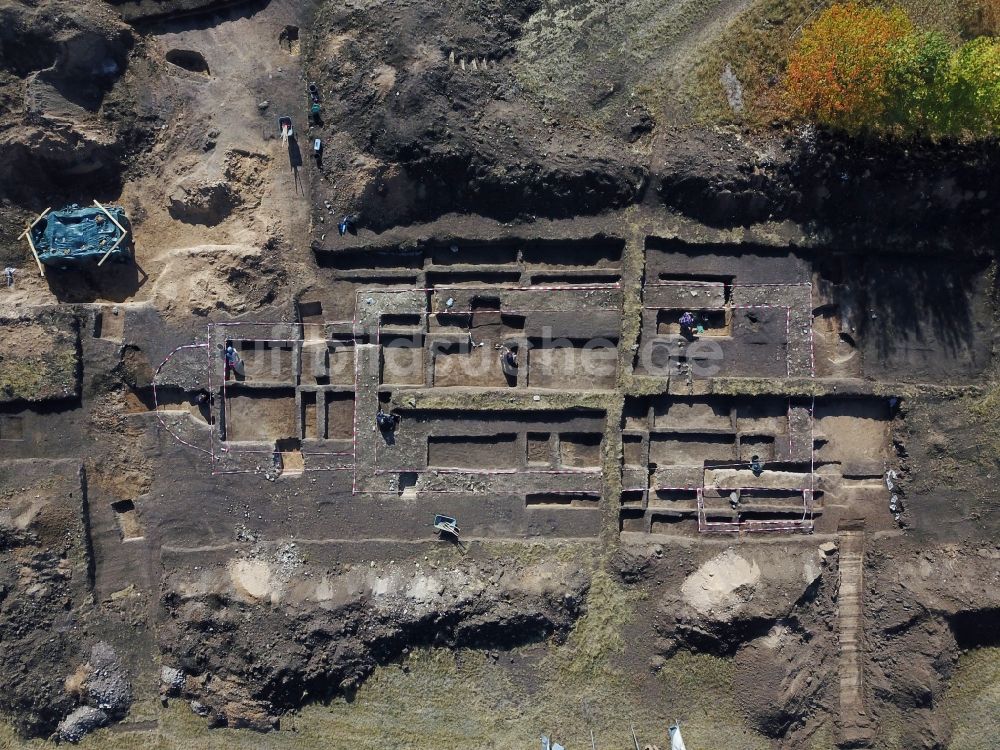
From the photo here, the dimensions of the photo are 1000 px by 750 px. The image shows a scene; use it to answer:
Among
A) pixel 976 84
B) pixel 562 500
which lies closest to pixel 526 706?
pixel 562 500

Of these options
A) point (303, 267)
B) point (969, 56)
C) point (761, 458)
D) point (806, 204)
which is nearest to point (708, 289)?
point (806, 204)

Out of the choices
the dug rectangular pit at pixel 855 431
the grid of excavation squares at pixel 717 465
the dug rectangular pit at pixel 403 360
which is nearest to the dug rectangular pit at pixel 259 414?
the dug rectangular pit at pixel 403 360

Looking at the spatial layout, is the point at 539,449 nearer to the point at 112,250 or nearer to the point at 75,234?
the point at 112,250

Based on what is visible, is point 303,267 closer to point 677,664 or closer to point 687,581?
point 687,581

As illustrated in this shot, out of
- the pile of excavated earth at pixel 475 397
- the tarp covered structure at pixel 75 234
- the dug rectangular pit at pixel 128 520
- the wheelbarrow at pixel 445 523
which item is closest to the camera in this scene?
the pile of excavated earth at pixel 475 397

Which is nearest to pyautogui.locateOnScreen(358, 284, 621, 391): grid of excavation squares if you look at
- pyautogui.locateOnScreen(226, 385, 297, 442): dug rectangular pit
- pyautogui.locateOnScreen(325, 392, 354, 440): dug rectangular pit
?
pyautogui.locateOnScreen(325, 392, 354, 440): dug rectangular pit

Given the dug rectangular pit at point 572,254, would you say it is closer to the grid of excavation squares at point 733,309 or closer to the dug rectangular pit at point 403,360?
the grid of excavation squares at point 733,309
